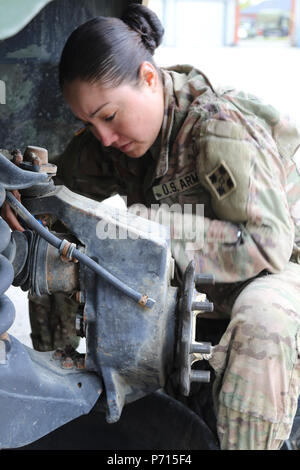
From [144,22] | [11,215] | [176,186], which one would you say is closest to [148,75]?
[144,22]

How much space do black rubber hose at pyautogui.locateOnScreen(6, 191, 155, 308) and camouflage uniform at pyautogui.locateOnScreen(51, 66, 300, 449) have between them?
26 cm

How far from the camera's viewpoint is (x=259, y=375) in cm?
101

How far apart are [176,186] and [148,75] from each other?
0.26 metres

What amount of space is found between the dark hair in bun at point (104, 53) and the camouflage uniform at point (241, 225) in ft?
0.44

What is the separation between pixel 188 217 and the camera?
3.70 ft

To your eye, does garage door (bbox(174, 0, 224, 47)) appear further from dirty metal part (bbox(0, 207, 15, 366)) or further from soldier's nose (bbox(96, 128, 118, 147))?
dirty metal part (bbox(0, 207, 15, 366))

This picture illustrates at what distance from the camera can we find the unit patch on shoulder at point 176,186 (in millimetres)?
1271

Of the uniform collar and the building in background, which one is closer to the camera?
the uniform collar

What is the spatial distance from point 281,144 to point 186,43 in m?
10.4

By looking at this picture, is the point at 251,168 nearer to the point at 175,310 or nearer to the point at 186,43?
the point at 175,310

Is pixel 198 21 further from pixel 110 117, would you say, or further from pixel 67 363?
pixel 67 363

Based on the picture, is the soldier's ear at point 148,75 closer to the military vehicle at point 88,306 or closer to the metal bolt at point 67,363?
the military vehicle at point 88,306

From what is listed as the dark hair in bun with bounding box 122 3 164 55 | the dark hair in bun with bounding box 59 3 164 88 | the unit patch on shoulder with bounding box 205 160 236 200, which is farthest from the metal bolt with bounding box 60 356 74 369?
the dark hair in bun with bounding box 122 3 164 55

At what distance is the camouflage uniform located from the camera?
40.1 inches
